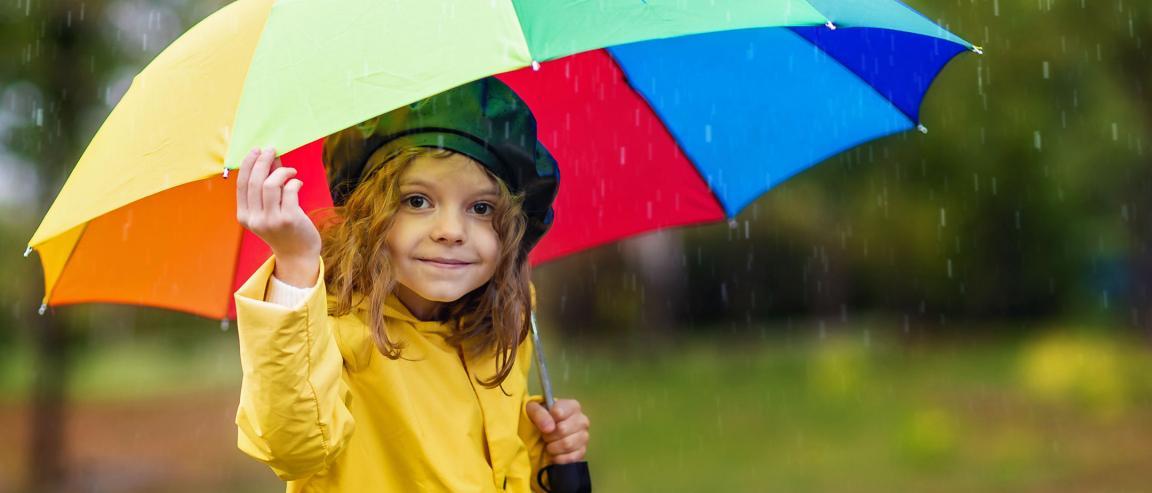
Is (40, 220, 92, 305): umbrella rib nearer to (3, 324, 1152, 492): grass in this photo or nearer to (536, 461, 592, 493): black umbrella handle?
(536, 461, 592, 493): black umbrella handle

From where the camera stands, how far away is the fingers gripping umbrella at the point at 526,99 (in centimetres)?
197

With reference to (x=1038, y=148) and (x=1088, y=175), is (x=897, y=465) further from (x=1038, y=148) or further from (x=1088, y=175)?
(x=1038, y=148)

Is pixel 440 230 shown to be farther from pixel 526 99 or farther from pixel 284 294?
pixel 526 99

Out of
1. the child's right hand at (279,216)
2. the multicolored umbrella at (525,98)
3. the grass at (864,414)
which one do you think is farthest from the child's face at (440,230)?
the grass at (864,414)

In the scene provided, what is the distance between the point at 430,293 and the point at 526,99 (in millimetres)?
851

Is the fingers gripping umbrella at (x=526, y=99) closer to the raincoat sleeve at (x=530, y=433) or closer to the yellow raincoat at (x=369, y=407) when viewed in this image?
the yellow raincoat at (x=369, y=407)

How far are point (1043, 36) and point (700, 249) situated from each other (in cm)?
902

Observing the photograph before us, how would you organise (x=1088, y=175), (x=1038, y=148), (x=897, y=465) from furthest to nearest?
(x=1038, y=148)
(x=1088, y=175)
(x=897, y=465)

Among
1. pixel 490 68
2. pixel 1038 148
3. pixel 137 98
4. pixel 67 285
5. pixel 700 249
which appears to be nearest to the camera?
pixel 490 68

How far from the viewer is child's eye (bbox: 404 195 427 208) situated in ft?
7.81

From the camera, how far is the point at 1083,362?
1053 cm

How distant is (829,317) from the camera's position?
55.5ft

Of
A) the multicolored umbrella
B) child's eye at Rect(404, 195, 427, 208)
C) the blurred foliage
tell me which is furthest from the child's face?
the blurred foliage

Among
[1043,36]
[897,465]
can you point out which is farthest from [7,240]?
[1043,36]
